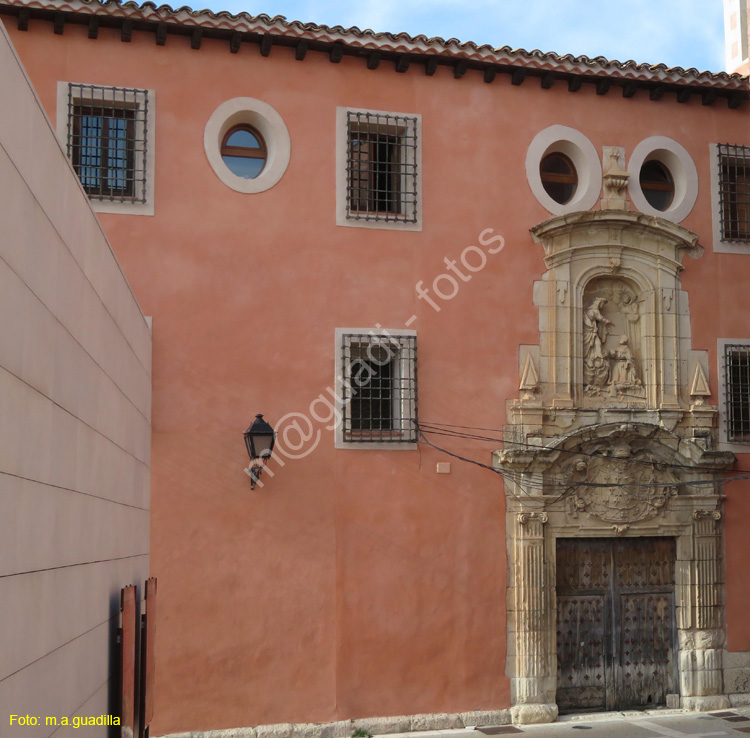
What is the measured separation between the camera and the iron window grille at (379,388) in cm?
1146

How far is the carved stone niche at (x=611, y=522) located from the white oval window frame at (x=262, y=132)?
412 cm

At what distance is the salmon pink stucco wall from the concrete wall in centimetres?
378

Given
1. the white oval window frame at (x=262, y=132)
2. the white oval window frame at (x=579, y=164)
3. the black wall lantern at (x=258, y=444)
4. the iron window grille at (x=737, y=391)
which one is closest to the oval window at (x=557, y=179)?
the white oval window frame at (x=579, y=164)

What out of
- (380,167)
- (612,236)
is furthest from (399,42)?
(612,236)

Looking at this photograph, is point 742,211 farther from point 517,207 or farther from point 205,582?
point 205,582

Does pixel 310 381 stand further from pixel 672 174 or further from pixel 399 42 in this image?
pixel 672 174

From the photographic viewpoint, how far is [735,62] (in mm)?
14523

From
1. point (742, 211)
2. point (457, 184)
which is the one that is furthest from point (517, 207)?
point (742, 211)

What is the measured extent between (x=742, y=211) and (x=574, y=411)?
3.67 metres

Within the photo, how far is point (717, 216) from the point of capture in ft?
42.3

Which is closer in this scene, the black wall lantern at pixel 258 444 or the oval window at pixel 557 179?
the black wall lantern at pixel 258 444

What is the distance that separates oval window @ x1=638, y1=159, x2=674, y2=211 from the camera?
13008 mm

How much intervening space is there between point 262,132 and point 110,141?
5.57ft

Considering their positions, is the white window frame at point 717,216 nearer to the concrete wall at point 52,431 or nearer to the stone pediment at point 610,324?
the stone pediment at point 610,324
